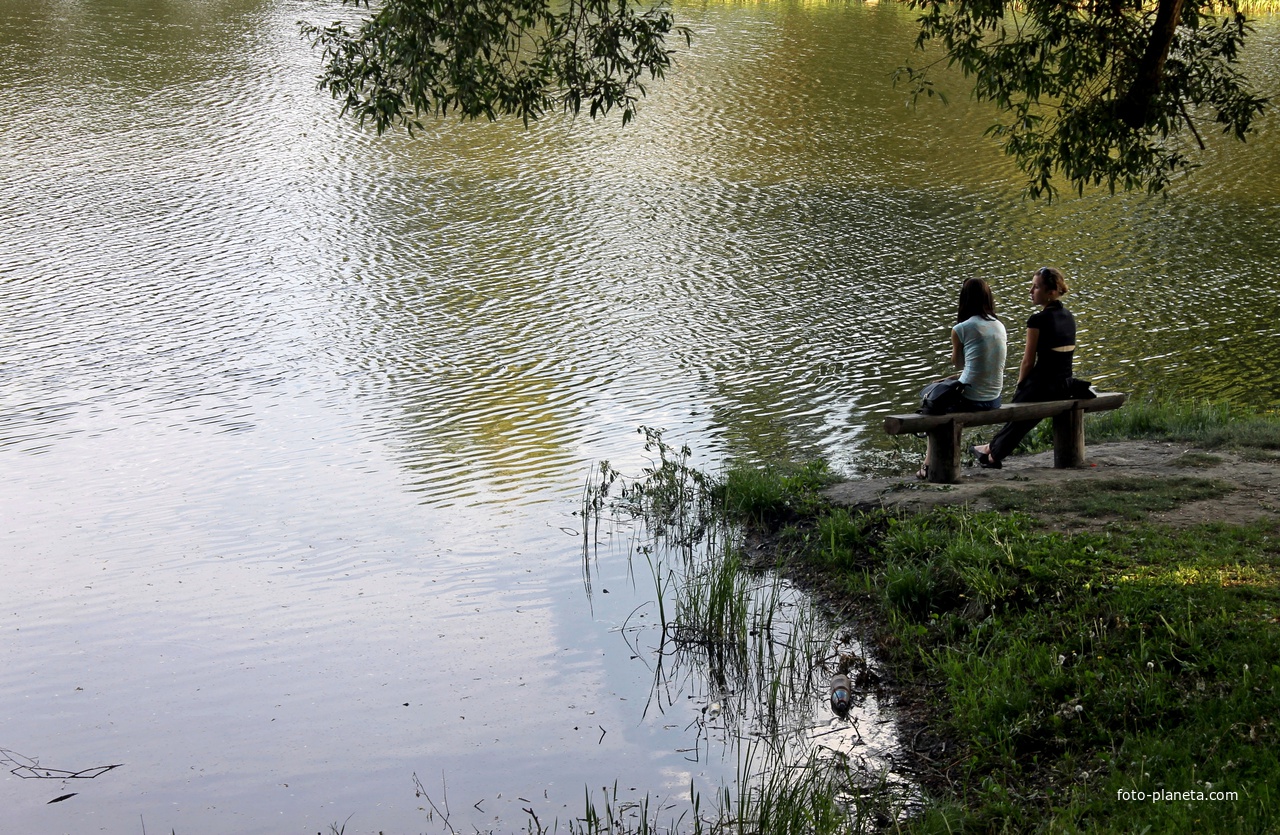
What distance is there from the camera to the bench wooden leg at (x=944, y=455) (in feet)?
24.7

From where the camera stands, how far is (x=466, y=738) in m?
5.60

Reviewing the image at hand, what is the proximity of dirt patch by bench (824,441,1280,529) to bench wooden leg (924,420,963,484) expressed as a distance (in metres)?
0.09

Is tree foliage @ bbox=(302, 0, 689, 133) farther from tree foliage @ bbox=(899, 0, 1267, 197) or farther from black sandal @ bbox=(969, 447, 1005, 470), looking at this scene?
black sandal @ bbox=(969, 447, 1005, 470)

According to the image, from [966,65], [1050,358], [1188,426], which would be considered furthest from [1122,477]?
[966,65]

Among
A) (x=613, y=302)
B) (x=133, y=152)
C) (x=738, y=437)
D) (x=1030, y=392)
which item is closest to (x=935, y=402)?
(x=1030, y=392)

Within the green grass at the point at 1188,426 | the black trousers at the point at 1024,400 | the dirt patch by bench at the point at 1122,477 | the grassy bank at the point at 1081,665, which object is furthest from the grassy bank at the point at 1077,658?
the green grass at the point at 1188,426

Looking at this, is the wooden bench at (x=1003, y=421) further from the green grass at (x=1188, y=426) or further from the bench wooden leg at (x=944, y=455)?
the green grass at (x=1188, y=426)

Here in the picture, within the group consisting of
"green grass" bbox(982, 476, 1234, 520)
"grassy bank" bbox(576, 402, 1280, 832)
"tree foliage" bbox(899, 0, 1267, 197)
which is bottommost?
"grassy bank" bbox(576, 402, 1280, 832)

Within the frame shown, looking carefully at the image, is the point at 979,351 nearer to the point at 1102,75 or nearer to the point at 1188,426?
the point at 1188,426

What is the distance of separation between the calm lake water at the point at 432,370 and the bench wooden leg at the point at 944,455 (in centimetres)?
194

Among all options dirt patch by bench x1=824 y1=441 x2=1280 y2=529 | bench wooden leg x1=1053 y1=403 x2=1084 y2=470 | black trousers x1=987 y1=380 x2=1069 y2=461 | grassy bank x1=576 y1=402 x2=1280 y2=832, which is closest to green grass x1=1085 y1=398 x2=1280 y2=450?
dirt patch by bench x1=824 y1=441 x2=1280 y2=529

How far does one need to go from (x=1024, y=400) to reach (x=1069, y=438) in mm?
382

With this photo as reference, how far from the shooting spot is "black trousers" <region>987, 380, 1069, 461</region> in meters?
7.73

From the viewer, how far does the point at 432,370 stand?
12.7m
